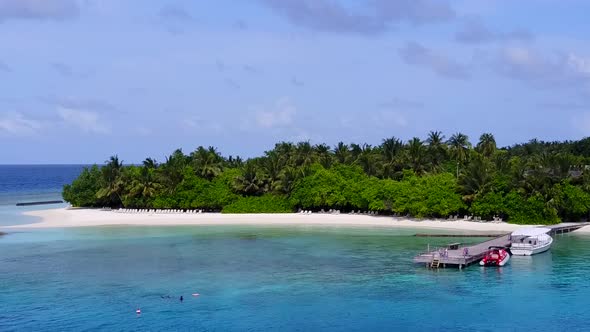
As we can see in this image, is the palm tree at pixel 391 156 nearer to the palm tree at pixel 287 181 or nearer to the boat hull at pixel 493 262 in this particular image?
the palm tree at pixel 287 181

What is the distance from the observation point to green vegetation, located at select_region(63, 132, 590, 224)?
75.6 metres

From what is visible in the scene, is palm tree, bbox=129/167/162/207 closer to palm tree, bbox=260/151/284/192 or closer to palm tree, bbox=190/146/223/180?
palm tree, bbox=190/146/223/180

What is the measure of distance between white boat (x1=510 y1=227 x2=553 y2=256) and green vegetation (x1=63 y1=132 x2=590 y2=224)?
14228mm

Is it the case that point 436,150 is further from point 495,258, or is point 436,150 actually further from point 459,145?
point 495,258

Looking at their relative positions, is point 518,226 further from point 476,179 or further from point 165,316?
point 165,316

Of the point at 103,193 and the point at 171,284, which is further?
the point at 103,193

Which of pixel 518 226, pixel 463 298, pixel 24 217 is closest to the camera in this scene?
pixel 463 298

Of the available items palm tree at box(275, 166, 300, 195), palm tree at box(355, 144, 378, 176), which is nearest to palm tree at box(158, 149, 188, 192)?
palm tree at box(275, 166, 300, 195)

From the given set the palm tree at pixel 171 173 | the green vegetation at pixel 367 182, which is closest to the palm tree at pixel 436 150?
the green vegetation at pixel 367 182

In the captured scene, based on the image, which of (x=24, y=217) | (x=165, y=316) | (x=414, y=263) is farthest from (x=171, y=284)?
(x=24, y=217)

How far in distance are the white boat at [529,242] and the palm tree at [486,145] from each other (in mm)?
45293

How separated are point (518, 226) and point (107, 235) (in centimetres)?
4951

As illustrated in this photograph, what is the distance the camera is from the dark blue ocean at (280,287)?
1467 inches

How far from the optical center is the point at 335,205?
94.2 m
